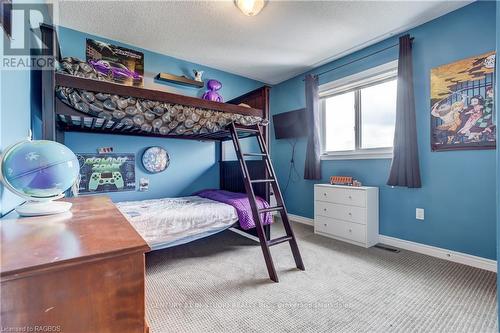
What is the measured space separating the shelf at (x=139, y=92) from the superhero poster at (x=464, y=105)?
194 cm

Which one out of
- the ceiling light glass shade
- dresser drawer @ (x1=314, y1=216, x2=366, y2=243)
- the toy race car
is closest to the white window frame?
dresser drawer @ (x1=314, y1=216, x2=366, y2=243)

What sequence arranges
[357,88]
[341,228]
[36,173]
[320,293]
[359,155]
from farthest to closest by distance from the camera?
[357,88]
[359,155]
[341,228]
[320,293]
[36,173]

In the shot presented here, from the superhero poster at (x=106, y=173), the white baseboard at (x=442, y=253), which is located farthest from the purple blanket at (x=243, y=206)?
the white baseboard at (x=442, y=253)

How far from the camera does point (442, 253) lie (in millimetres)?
2336

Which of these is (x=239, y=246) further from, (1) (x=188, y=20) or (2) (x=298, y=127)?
(1) (x=188, y=20)

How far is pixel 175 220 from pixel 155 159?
4.42ft

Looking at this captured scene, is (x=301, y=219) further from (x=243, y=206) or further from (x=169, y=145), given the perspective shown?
(x=169, y=145)

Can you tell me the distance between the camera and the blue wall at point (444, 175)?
6.88 ft

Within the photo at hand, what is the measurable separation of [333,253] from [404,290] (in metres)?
0.78

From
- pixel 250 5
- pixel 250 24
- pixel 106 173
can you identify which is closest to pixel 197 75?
pixel 250 24

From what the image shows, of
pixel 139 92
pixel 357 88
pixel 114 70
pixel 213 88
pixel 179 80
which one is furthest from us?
pixel 213 88

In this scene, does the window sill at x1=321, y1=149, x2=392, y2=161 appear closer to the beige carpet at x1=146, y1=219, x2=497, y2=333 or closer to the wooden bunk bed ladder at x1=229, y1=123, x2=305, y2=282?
the beige carpet at x1=146, y1=219, x2=497, y2=333

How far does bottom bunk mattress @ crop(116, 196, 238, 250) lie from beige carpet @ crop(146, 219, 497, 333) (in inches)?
11.9

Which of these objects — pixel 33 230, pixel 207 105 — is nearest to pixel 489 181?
pixel 207 105
